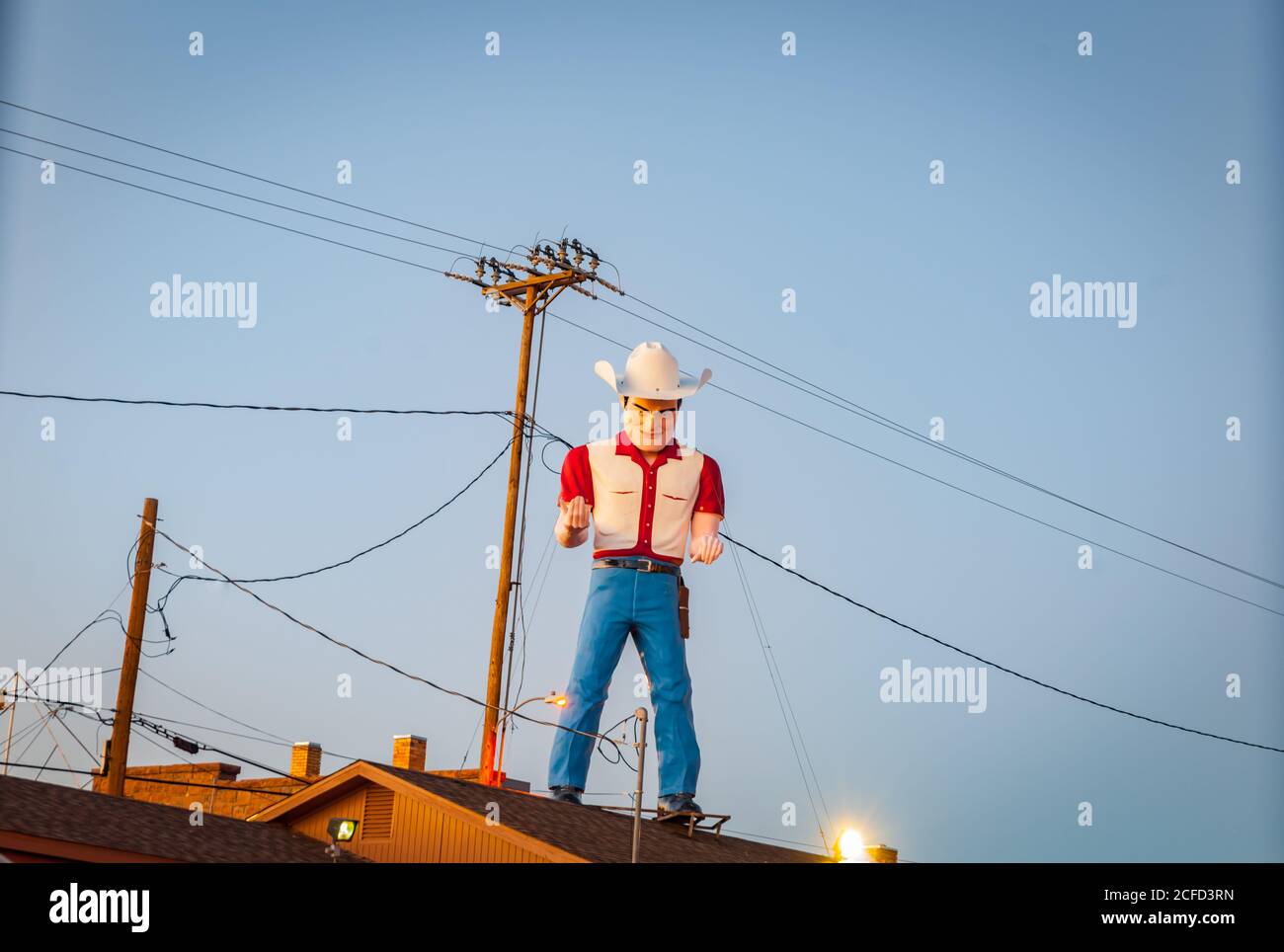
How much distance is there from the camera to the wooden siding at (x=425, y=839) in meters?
18.8

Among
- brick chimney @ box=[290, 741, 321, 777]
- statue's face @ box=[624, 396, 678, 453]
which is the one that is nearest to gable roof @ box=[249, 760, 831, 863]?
statue's face @ box=[624, 396, 678, 453]

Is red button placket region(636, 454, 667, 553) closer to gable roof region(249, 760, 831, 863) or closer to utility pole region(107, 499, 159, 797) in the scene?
gable roof region(249, 760, 831, 863)

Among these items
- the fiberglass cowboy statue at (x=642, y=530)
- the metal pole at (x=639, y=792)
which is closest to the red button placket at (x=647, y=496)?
the fiberglass cowboy statue at (x=642, y=530)

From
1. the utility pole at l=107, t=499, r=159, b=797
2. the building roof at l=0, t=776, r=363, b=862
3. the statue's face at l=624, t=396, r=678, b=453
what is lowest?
the building roof at l=0, t=776, r=363, b=862

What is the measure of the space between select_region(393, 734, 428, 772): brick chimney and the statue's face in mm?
16953

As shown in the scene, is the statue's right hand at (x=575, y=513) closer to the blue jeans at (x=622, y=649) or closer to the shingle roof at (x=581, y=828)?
the blue jeans at (x=622, y=649)

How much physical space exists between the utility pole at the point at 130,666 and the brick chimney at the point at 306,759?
1450 centimetres

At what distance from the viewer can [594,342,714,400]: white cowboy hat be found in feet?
59.7

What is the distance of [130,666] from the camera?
1986cm

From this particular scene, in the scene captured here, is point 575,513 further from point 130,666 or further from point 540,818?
point 130,666
